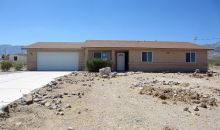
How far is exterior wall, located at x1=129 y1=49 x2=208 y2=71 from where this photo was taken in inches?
1362

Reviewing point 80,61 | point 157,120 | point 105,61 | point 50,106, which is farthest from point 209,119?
point 80,61

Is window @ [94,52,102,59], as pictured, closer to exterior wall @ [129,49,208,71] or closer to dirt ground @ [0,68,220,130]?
exterior wall @ [129,49,208,71]

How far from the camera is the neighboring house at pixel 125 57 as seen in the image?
3462 cm

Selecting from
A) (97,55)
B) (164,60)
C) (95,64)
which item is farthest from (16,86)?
(164,60)

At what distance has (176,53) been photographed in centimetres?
3553

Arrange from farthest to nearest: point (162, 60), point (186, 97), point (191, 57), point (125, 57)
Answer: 1. point (125, 57)
2. point (191, 57)
3. point (162, 60)
4. point (186, 97)

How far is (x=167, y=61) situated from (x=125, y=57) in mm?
4522

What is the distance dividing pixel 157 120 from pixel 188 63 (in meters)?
27.2

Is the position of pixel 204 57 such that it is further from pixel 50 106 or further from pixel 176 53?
pixel 50 106

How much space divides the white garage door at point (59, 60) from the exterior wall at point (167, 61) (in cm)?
670

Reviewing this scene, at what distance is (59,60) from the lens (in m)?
37.4

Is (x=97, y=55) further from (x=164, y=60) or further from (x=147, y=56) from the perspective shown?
(x=164, y=60)

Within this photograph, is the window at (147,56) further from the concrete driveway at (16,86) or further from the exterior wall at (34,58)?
the concrete driveway at (16,86)

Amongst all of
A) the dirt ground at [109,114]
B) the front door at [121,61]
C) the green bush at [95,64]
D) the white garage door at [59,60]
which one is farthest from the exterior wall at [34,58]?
the dirt ground at [109,114]
